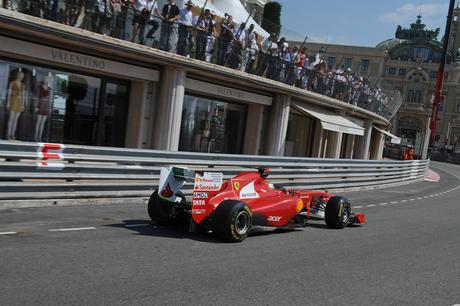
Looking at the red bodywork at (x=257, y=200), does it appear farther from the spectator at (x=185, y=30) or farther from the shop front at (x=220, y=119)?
the shop front at (x=220, y=119)

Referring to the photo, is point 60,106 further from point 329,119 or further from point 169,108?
point 329,119

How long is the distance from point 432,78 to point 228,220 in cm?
11463

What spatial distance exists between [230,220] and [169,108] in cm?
898

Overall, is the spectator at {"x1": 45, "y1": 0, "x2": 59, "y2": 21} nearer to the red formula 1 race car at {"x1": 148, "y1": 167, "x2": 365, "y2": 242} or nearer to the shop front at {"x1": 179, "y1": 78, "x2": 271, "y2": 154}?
the shop front at {"x1": 179, "y1": 78, "x2": 271, "y2": 154}

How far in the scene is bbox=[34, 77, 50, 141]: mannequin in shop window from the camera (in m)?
14.1

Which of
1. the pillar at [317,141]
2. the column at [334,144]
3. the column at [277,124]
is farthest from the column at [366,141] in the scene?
the column at [277,124]

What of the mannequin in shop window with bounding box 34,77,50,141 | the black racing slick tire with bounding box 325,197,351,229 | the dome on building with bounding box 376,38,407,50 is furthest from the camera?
the dome on building with bounding box 376,38,407,50

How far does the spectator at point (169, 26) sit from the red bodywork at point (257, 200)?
23.4 feet

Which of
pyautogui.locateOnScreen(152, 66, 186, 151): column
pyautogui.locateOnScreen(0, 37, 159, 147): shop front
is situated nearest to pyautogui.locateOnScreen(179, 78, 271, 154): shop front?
pyautogui.locateOnScreen(152, 66, 186, 151): column

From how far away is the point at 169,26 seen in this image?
14.9 meters

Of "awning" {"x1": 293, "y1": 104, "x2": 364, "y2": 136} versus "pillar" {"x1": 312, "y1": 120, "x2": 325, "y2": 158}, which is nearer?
"awning" {"x1": 293, "y1": 104, "x2": 364, "y2": 136}

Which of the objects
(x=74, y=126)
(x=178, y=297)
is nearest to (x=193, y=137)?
(x=74, y=126)

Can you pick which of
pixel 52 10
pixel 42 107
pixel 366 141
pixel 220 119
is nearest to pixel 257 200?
pixel 52 10

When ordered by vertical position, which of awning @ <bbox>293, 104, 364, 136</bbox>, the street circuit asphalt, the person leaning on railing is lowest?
the street circuit asphalt
